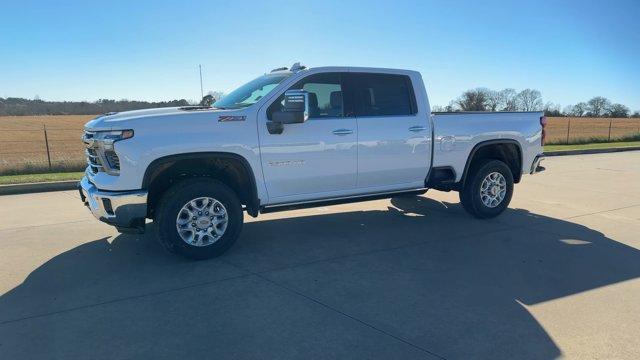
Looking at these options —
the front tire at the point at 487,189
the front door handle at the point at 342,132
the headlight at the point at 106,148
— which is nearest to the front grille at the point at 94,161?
the headlight at the point at 106,148

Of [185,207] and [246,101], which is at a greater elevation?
[246,101]

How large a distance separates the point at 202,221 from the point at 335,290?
67.1 inches

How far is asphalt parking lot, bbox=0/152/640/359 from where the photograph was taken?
3473 mm

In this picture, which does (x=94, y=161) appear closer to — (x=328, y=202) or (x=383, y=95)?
(x=328, y=202)

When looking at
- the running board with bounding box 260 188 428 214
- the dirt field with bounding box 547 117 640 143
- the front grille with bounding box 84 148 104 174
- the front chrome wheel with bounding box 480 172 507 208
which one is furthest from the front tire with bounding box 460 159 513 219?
the dirt field with bounding box 547 117 640 143

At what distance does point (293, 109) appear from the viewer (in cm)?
509

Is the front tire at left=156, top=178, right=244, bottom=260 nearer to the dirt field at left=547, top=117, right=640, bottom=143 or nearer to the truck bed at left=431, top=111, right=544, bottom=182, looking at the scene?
the truck bed at left=431, top=111, right=544, bottom=182

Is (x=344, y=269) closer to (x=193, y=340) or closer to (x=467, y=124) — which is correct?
(x=193, y=340)

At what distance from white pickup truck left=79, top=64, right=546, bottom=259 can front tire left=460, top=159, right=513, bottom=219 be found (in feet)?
0.06

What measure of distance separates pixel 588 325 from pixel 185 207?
3.85 metres

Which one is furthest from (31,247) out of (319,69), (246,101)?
(319,69)

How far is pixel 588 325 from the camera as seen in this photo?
379cm

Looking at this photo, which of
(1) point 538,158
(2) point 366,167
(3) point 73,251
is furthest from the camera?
(1) point 538,158

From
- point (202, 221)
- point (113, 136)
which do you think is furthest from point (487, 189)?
point (113, 136)
